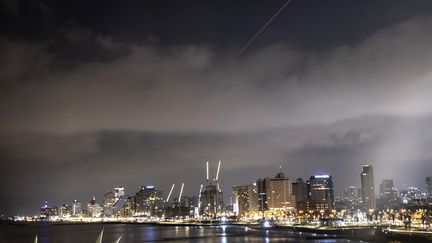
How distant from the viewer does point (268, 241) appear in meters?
78.6

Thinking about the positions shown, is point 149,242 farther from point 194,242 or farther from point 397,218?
point 397,218

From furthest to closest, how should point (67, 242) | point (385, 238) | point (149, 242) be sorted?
point (67, 242)
point (149, 242)
point (385, 238)

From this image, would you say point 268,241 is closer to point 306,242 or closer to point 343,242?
point 306,242

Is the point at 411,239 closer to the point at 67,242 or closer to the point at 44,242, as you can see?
the point at 67,242

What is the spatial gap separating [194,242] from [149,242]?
980 cm

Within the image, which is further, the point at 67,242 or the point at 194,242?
the point at 67,242

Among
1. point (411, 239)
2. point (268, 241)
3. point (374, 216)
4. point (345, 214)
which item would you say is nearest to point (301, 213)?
point (345, 214)

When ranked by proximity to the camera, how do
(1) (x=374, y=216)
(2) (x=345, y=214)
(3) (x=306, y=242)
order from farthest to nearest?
1. (2) (x=345, y=214)
2. (1) (x=374, y=216)
3. (3) (x=306, y=242)

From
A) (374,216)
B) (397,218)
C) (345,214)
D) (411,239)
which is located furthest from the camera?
(345,214)

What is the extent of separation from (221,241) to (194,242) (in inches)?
191

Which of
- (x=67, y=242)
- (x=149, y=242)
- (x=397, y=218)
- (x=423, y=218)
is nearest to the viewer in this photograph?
(x=149, y=242)

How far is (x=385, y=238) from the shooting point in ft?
226

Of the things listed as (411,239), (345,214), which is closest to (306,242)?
(411,239)

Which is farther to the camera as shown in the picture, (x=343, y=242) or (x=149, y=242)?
(x=149, y=242)
